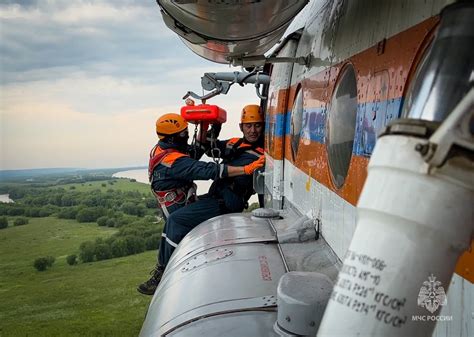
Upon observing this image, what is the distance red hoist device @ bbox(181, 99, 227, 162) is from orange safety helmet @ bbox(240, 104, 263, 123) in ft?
1.12

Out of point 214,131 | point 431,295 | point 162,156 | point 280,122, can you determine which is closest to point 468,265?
point 431,295

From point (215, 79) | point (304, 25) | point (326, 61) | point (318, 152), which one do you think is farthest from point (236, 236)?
point (215, 79)

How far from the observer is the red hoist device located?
20.5 feet

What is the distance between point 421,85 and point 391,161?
0.21m

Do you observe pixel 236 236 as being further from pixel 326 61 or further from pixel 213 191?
pixel 213 191

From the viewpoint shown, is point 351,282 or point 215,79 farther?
point 215,79

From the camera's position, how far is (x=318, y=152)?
3217 millimetres

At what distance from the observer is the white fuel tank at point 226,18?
2.27 m

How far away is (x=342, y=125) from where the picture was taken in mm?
2672

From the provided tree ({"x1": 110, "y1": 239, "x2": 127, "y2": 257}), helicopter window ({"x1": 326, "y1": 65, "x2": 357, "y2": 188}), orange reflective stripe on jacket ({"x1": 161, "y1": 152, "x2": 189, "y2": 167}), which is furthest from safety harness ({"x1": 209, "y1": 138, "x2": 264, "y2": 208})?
tree ({"x1": 110, "y1": 239, "x2": 127, "y2": 257})

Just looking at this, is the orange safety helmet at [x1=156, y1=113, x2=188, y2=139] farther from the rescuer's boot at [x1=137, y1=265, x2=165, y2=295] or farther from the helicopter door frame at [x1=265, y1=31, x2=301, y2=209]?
the rescuer's boot at [x1=137, y1=265, x2=165, y2=295]

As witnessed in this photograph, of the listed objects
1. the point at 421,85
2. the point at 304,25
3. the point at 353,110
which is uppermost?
the point at 304,25

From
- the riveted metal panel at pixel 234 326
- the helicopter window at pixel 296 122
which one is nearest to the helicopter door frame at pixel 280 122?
the helicopter window at pixel 296 122

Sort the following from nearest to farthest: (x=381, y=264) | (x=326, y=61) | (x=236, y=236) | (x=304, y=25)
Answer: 1. (x=381, y=264)
2. (x=326, y=61)
3. (x=236, y=236)
4. (x=304, y=25)
